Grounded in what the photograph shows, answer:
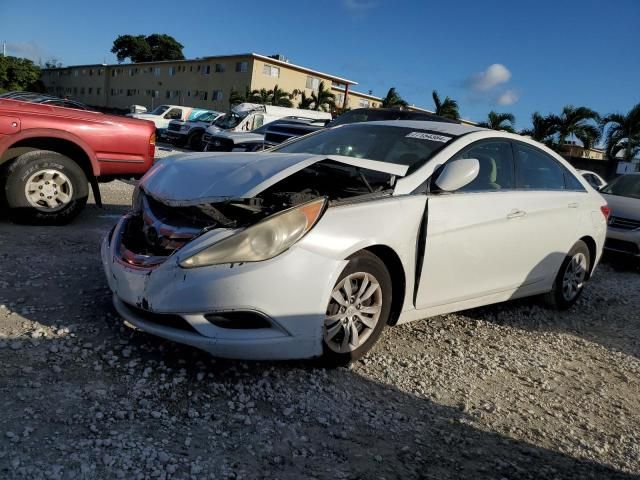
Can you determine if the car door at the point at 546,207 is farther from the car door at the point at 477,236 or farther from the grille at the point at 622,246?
→ the grille at the point at 622,246

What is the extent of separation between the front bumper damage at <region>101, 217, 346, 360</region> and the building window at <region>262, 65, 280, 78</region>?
158 feet

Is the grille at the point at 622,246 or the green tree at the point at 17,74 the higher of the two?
the green tree at the point at 17,74

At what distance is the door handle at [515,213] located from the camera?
4172 millimetres

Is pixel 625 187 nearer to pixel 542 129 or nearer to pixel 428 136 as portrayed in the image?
pixel 428 136

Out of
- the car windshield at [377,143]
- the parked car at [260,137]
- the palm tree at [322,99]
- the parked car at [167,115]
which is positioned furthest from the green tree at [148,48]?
the car windshield at [377,143]

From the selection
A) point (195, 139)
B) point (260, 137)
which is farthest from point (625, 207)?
point (195, 139)

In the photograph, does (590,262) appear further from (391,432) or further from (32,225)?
(32,225)

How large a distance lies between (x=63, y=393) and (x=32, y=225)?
3.60 metres

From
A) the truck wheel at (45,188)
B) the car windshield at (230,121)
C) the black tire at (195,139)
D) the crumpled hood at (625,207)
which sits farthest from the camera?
the black tire at (195,139)

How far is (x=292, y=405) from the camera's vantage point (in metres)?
2.84

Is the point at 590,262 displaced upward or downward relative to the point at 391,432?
upward

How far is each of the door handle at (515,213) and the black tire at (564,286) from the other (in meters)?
1.03

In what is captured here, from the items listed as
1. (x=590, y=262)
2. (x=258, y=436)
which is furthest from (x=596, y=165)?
(x=258, y=436)

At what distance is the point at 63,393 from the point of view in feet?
→ 8.68
